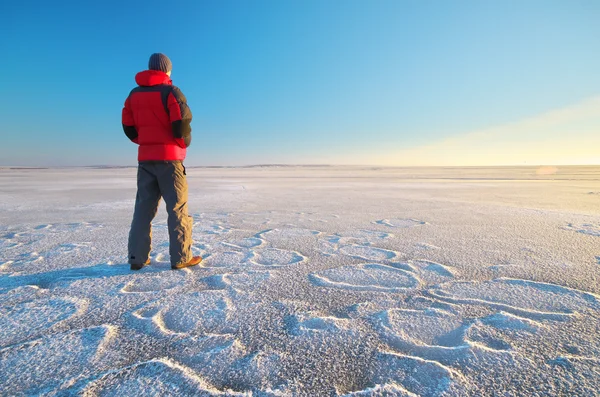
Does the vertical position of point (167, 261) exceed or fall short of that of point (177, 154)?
it falls short

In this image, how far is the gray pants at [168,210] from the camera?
7.79ft

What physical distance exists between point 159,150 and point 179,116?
0.33m

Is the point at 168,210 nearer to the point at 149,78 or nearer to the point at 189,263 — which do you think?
the point at 189,263

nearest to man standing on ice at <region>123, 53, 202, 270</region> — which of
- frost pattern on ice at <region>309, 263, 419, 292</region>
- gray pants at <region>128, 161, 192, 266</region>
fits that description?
gray pants at <region>128, 161, 192, 266</region>

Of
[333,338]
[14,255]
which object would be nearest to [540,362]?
[333,338]

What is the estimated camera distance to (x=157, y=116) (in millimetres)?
2287

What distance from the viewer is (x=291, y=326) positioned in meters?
1.50

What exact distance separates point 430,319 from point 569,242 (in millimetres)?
2498

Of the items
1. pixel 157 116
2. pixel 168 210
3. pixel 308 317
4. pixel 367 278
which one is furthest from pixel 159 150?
pixel 367 278

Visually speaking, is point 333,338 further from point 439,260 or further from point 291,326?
point 439,260

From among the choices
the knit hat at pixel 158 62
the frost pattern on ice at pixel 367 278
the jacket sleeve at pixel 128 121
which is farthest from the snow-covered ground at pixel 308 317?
the knit hat at pixel 158 62

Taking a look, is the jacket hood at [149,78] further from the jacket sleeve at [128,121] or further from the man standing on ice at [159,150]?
the jacket sleeve at [128,121]

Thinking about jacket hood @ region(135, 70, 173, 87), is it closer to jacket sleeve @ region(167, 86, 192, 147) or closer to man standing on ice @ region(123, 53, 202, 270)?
man standing on ice @ region(123, 53, 202, 270)

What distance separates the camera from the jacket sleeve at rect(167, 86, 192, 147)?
87.8 inches
